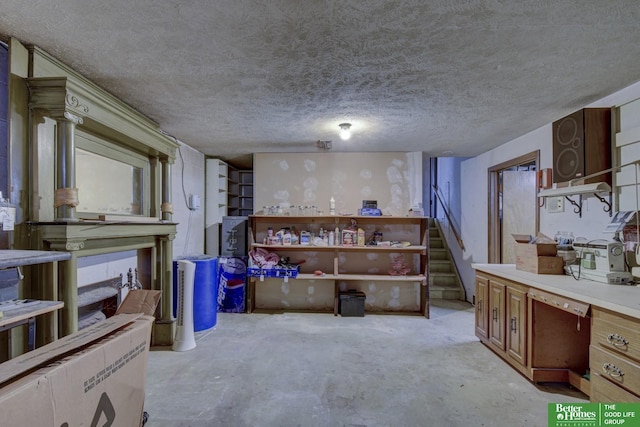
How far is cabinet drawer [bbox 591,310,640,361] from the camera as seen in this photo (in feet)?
4.98

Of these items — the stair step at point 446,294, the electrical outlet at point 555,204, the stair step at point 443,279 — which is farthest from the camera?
the stair step at point 443,279

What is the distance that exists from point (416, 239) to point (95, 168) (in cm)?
394

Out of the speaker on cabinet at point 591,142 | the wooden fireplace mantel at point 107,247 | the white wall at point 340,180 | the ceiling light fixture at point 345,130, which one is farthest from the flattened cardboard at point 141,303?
the speaker on cabinet at point 591,142

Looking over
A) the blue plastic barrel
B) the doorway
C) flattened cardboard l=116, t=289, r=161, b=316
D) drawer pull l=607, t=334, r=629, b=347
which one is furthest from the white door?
flattened cardboard l=116, t=289, r=161, b=316

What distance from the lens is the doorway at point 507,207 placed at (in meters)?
4.00

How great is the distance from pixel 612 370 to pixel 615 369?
0.07ft

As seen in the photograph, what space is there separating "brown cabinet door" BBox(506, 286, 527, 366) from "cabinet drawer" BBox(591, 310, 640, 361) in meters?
0.61

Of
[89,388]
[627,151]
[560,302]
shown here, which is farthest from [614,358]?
[89,388]

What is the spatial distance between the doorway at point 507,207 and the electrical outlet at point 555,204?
1041mm

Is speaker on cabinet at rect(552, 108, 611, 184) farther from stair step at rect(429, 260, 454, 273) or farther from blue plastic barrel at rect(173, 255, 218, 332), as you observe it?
blue plastic barrel at rect(173, 255, 218, 332)

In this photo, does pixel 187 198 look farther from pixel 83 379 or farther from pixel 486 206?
pixel 486 206

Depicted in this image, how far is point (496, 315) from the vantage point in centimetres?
276

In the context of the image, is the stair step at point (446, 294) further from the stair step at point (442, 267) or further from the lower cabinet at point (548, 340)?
the lower cabinet at point (548, 340)

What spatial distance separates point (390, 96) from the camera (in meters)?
2.39
